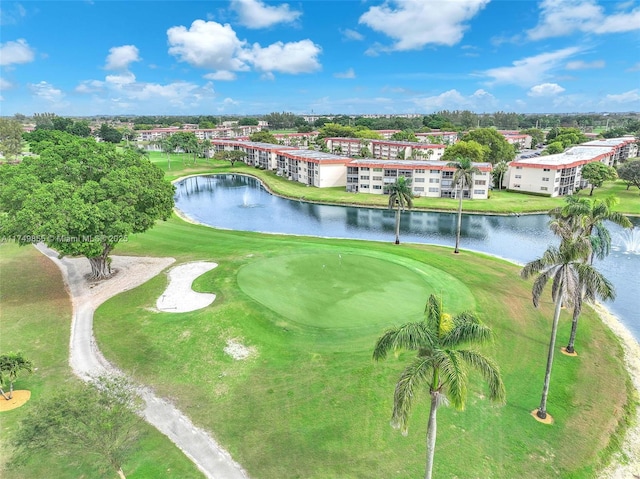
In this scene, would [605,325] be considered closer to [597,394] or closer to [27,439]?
[597,394]

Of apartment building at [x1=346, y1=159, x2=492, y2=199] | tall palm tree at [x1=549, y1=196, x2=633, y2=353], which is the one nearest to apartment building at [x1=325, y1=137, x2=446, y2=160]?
apartment building at [x1=346, y1=159, x2=492, y2=199]

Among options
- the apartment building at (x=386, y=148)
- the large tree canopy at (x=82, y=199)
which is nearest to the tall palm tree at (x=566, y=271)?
the large tree canopy at (x=82, y=199)

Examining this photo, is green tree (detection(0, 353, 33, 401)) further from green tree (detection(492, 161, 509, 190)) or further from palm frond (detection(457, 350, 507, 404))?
green tree (detection(492, 161, 509, 190))

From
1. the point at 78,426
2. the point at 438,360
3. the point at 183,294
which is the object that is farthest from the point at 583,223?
the point at 183,294

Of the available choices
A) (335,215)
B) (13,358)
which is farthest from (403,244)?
(13,358)

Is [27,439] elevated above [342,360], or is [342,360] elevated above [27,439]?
[27,439]

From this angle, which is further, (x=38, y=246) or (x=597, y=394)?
(x=38, y=246)
